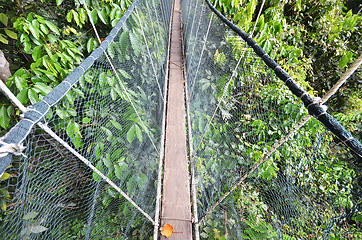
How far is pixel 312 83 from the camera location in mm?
3688

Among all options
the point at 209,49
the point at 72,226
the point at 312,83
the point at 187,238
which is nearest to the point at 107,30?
the point at 209,49

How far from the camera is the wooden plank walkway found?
1.28 metres

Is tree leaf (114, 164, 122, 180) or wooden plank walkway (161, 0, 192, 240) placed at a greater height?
tree leaf (114, 164, 122, 180)

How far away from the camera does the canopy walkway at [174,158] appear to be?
2.35 feet

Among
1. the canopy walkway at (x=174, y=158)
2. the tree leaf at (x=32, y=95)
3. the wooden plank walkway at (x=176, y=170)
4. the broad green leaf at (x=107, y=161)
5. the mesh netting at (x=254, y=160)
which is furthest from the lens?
the wooden plank walkway at (x=176, y=170)

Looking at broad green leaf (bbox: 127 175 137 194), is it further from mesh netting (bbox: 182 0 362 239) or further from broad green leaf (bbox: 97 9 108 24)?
broad green leaf (bbox: 97 9 108 24)

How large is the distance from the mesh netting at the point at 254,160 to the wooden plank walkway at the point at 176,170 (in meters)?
0.13

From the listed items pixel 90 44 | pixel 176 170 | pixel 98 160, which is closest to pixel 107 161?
pixel 98 160

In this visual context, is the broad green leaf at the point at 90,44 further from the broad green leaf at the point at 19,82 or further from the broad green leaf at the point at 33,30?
the broad green leaf at the point at 19,82

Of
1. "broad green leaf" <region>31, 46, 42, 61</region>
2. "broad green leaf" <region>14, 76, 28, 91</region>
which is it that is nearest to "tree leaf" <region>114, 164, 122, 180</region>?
"broad green leaf" <region>14, 76, 28, 91</region>

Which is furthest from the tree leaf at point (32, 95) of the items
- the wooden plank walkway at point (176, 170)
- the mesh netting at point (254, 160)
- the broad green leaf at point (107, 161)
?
the mesh netting at point (254, 160)

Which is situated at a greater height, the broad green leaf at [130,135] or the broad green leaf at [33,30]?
the broad green leaf at [33,30]

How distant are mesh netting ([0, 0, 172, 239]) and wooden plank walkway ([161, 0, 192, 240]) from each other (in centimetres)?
11

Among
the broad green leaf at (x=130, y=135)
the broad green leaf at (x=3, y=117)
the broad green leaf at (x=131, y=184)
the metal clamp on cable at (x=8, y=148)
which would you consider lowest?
the broad green leaf at (x=131, y=184)
